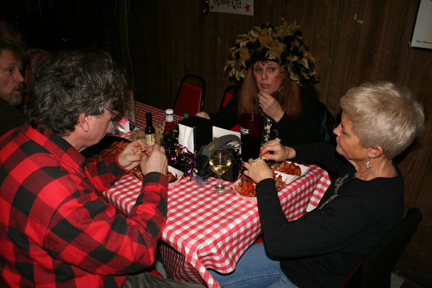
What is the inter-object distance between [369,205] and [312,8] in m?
2.12

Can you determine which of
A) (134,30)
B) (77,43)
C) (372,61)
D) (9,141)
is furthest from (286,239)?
(77,43)

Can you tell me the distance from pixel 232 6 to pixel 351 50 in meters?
1.41

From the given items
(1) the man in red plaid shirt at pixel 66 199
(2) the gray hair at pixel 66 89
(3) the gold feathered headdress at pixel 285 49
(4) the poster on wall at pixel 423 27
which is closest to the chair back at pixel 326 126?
(3) the gold feathered headdress at pixel 285 49

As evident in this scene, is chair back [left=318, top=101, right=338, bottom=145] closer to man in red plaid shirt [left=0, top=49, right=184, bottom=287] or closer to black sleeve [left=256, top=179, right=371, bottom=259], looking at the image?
black sleeve [left=256, top=179, right=371, bottom=259]

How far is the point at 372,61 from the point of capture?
92.0 inches

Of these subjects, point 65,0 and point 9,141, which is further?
point 65,0

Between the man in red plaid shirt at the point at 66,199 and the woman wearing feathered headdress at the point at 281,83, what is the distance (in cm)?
115

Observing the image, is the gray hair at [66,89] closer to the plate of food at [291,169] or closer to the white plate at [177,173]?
the white plate at [177,173]

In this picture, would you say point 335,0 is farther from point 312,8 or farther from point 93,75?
point 93,75

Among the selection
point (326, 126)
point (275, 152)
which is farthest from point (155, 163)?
point (326, 126)

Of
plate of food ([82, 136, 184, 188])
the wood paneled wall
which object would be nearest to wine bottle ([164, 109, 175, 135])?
plate of food ([82, 136, 184, 188])

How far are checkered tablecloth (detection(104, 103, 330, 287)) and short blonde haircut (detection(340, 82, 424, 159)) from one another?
522mm

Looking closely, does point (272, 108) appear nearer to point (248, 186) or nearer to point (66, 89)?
point (248, 186)

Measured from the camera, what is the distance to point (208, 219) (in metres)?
1.24
